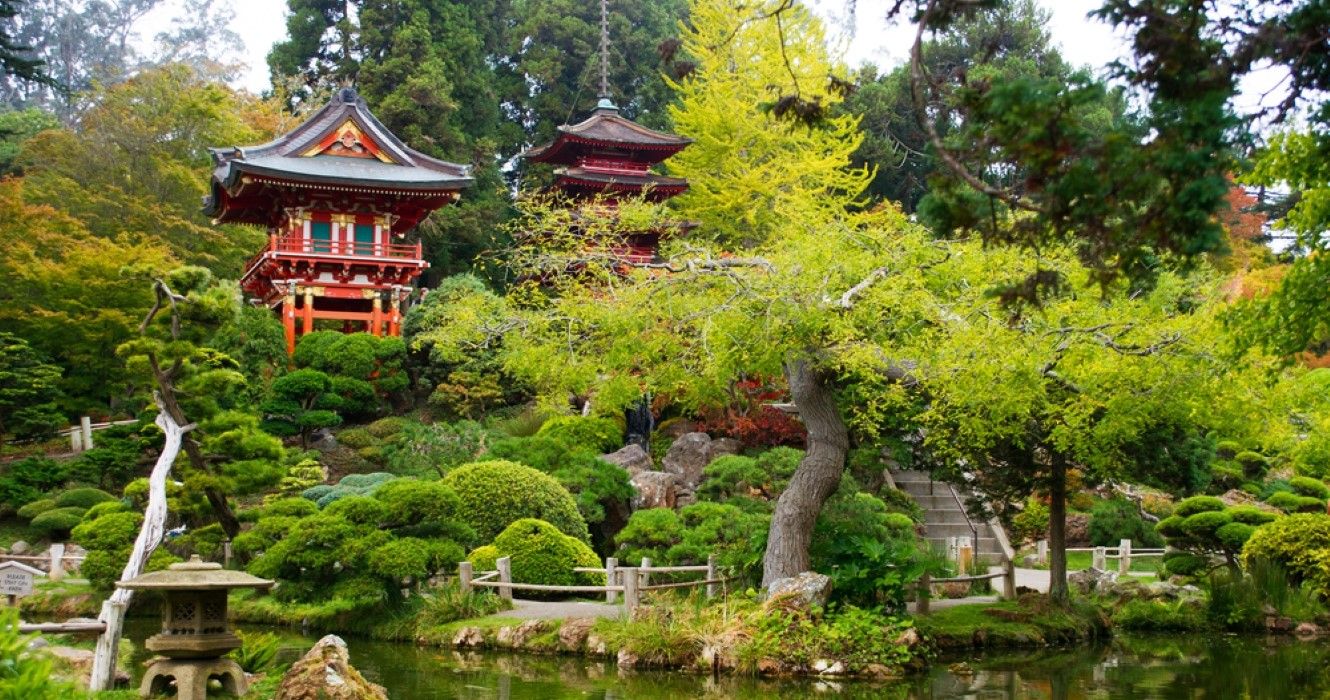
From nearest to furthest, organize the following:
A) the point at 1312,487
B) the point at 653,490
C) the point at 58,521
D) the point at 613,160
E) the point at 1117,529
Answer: the point at 653,490, the point at 58,521, the point at 1117,529, the point at 1312,487, the point at 613,160

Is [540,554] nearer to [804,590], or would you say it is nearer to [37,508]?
[804,590]

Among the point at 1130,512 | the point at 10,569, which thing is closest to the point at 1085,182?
the point at 10,569

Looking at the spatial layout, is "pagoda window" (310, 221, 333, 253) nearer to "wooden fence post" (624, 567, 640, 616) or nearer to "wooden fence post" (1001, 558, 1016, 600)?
"wooden fence post" (624, 567, 640, 616)

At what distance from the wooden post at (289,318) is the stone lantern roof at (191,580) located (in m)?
17.0

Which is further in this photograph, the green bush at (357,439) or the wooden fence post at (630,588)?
the green bush at (357,439)

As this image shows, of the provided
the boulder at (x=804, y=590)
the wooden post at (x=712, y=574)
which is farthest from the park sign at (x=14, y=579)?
the boulder at (x=804, y=590)

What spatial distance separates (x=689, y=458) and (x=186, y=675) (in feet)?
39.9

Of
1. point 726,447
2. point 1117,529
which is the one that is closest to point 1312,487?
point 1117,529

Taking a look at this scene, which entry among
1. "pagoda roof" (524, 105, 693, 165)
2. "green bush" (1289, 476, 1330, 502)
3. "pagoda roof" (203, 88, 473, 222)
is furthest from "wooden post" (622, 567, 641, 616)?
"pagoda roof" (524, 105, 693, 165)

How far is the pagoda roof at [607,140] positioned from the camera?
2961 centimetres

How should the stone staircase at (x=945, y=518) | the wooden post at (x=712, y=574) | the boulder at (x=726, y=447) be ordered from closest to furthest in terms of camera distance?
the wooden post at (x=712, y=574) < the stone staircase at (x=945, y=518) < the boulder at (x=726, y=447)

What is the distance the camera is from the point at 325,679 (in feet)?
28.1

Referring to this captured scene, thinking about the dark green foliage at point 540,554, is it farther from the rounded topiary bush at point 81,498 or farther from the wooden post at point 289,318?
the wooden post at point 289,318

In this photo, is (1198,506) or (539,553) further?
(1198,506)
